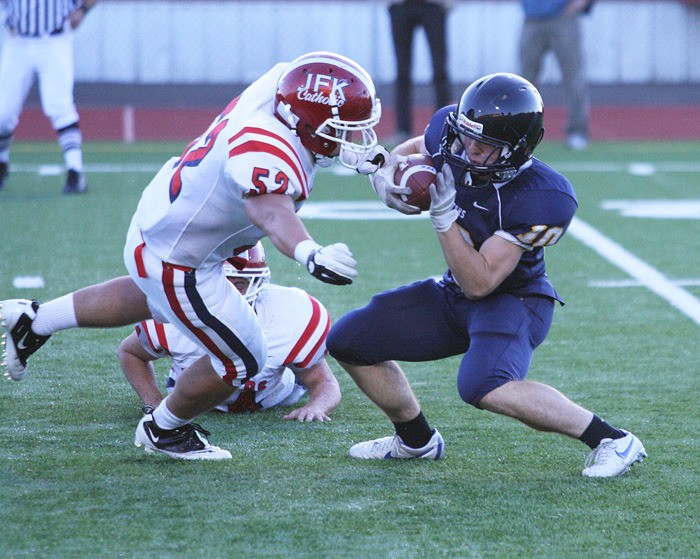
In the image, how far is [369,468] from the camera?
3.30 metres

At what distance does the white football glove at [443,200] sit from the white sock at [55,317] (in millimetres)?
1091

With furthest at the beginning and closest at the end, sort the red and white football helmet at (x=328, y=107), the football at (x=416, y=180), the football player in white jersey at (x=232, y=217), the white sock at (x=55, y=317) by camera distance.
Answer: the white sock at (x=55, y=317), the football at (x=416, y=180), the red and white football helmet at (x=328, y=107), the football player in white jersey at (x=232, y=217)

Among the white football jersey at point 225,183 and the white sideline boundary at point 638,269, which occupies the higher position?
the white football jersey at point 225,183

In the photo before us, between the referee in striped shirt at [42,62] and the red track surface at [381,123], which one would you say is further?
the red track surface at [381,123]

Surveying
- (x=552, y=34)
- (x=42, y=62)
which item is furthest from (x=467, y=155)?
(x=552, y=34)

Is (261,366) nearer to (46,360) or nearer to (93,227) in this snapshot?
(46,360)

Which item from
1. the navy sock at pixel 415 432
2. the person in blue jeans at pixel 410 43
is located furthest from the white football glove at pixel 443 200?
the person in blue jeans at pixel 410 43

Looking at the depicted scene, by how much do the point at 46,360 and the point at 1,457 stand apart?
106 centimetres

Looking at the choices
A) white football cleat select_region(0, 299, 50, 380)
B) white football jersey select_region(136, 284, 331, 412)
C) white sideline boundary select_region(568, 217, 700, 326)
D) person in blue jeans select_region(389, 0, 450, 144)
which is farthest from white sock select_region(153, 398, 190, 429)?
person in blue jeans select_region(389, 0, 450, 144)

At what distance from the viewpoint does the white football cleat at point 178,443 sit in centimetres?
334

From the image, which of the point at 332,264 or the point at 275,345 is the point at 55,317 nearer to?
the point at 275,345

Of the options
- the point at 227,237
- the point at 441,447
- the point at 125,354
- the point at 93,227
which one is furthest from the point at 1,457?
the point at 93,227

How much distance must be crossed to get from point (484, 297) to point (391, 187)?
1.52 feet

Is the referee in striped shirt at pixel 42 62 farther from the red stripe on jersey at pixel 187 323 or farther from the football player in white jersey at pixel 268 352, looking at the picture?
the red stripe on jersey at pixel 187 323
